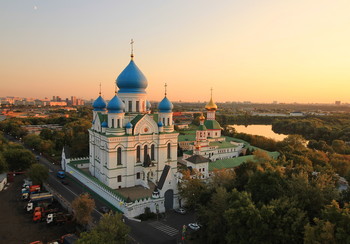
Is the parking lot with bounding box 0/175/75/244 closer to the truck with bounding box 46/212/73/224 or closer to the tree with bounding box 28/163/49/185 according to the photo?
the truck with bounding box 46/212/73/224

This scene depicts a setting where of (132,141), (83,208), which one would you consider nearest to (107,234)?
(83,208)

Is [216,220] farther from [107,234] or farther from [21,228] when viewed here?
[21,228]

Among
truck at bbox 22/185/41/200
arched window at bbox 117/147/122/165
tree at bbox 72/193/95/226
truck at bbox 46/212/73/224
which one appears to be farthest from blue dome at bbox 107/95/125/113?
truck at bbox 22/185/41/200

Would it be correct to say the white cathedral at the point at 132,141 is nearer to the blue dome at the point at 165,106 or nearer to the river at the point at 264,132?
the blue dome at the point at 165,106

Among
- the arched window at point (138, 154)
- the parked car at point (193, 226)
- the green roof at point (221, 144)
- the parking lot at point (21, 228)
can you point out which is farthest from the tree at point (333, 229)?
the green roof at point (221, 144)

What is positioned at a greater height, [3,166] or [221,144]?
[221,144]
